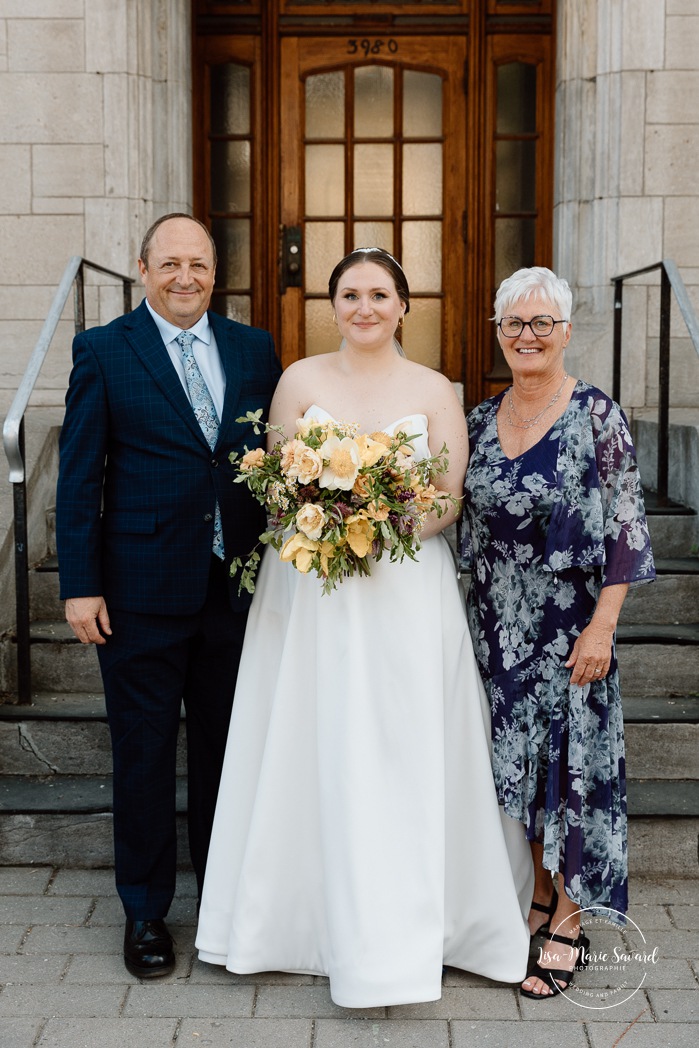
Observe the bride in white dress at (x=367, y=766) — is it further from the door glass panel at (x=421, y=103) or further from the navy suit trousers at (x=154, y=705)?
the door glass panel at (x=421, y=103)

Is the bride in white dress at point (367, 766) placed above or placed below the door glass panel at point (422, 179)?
below

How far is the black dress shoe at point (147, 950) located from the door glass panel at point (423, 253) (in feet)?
15.0

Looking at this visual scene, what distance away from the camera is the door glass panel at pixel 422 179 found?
6824mm

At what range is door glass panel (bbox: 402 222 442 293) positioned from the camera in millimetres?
6867

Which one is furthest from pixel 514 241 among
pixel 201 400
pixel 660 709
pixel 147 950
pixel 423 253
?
pixel 147 950

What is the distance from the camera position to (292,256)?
6.84m

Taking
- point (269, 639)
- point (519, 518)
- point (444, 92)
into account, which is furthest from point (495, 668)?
point (444, 92)

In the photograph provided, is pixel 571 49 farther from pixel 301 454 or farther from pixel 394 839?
pixel 394 839

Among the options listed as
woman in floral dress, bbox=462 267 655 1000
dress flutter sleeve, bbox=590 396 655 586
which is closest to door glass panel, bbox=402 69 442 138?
woman in floral dress, bbox=462 267 655 1000

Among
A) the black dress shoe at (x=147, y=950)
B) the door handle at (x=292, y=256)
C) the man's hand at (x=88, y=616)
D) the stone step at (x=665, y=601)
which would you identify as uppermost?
the door handle at (x=292, y=256)

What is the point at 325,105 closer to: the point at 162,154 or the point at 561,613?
the point at 162,154

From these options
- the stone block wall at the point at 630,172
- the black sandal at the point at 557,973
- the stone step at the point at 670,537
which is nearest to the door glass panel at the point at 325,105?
the stone block wall at the point at 630,172

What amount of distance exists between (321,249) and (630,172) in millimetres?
1885

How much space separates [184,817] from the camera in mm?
3906
